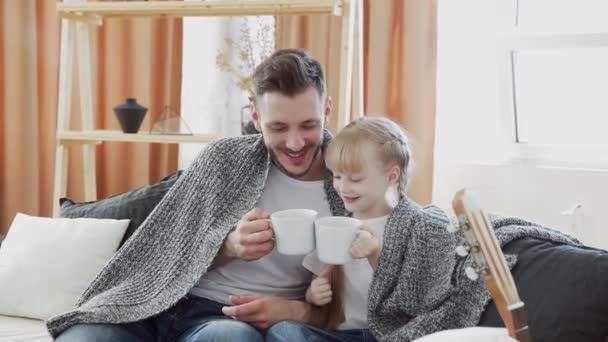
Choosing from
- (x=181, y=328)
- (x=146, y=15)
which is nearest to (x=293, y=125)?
(x=181, y=328)

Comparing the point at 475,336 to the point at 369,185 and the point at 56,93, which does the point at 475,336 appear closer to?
the point at 369,185

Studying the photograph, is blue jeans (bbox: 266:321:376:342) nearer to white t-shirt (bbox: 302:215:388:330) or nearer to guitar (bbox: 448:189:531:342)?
white t-shirt (bbox: 302:215:388:330)

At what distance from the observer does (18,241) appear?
2158 millimetres

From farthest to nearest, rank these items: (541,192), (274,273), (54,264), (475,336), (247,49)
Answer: (247,49) < (541,192) < (54,264) < (274,273) < (475,336)

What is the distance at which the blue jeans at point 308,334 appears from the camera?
1.42m

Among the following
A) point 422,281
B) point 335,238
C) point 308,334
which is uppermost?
point 335,238

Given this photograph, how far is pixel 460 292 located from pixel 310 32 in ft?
4.90

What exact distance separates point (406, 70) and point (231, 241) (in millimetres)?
1125

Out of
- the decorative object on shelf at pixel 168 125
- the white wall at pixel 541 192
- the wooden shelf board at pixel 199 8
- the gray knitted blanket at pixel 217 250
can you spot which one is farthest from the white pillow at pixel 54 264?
the white wall at pixel 541 192

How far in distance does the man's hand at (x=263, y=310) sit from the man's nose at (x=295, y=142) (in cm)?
34

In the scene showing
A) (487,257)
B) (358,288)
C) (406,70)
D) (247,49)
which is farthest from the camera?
(247,49)

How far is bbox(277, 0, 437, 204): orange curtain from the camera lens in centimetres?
247

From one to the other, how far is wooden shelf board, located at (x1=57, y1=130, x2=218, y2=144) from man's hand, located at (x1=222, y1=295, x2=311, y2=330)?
3.22 ft

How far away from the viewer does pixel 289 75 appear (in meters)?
1.62
